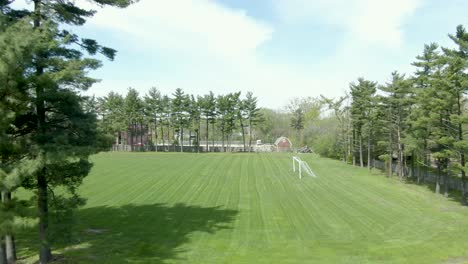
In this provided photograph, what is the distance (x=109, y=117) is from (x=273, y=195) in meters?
59.6

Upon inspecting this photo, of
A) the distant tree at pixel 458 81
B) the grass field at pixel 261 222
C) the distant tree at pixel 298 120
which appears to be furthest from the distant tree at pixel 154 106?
the distant tree at pixel 458 81

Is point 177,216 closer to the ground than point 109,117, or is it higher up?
closer to the ground

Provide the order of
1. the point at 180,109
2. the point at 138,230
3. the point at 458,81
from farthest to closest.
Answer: the point at 180,109 → the point at 458,81 → the point at 138,230

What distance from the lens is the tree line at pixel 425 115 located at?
2762 centimetres

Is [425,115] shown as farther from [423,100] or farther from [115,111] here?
[115,111]

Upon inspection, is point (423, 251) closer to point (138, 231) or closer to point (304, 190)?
point (138, 231)

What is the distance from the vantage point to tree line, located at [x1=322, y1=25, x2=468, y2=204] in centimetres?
2762

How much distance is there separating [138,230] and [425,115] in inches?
928

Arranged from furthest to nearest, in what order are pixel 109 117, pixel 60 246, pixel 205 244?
pixel 109 117 < pixel 205 244 < pixel 60 246

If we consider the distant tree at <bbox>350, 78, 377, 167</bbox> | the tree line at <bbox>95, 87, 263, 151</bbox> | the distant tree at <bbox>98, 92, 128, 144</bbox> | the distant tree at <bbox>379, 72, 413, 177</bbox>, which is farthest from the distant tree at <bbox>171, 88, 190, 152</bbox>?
the distant tree at <bbox>379, 72, 413, 177</bbox>

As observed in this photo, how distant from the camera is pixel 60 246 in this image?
55.2 feet

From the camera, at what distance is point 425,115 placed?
31781mm

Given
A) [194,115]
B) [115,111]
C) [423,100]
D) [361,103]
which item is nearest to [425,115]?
[423,100]

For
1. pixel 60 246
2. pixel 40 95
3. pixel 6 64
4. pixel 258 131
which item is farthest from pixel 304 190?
pixel 258 131
